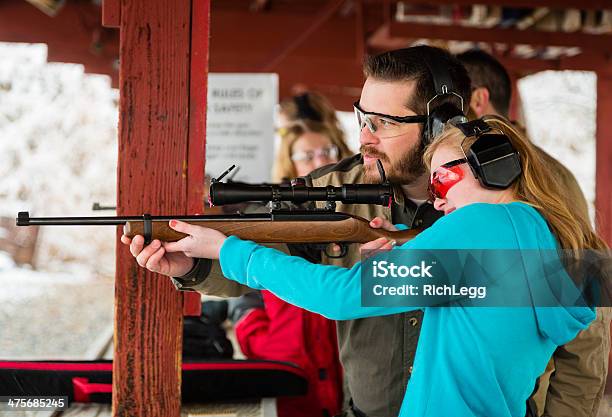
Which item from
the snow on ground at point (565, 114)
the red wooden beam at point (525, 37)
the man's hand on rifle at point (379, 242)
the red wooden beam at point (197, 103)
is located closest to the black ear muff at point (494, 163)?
the man's hand on rifle at point (379, 242)

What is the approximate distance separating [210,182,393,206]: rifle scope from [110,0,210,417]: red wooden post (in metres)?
0.20

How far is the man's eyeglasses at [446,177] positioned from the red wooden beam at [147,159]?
0.71 meters

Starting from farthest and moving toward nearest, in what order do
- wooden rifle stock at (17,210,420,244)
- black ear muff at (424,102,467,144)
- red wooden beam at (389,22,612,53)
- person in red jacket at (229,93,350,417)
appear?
red wooden beam at (389,22,612,53) < person in red jacket at (229,93,350,417) < black ear muff at (424,102,467,144) < wooden rifle stock at (17,210,420,244)

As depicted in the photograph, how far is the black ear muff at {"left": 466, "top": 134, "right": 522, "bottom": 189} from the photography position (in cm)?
175

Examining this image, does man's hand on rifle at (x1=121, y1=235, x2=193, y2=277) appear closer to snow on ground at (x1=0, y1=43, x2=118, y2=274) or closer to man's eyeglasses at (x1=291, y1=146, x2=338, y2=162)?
man's eyeglasses at (x1=291, y1=146, x2=338, y2=162)

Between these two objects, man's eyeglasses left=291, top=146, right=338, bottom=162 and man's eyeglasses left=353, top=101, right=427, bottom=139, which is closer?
man's eyeglasses left=353, top=101, right=427, bottom=139

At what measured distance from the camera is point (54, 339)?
4.29 m

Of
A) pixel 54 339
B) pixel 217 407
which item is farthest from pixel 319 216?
pixel 54 339

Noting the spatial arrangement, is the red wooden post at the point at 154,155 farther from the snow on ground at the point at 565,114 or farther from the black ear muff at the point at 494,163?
the snow on ground at the point at 565,114

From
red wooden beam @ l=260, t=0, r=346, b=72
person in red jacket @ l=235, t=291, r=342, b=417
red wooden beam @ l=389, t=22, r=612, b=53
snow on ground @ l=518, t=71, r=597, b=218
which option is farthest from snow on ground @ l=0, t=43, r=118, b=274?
person in red jacket @ l=235, t=291, r=342, b=417

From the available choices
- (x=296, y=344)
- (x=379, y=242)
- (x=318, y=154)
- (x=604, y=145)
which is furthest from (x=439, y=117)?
(x=604, y=145)

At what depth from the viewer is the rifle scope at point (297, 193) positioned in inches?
81.4

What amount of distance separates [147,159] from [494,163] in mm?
930

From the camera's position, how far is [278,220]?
7.04 feet
